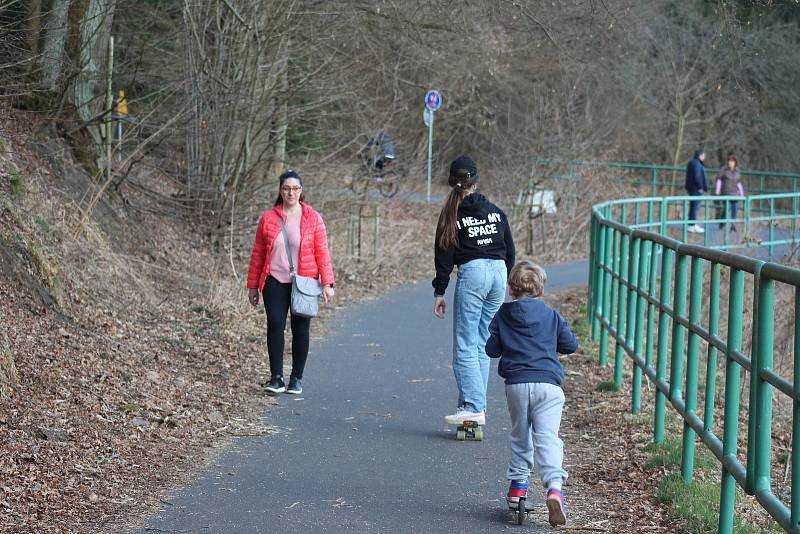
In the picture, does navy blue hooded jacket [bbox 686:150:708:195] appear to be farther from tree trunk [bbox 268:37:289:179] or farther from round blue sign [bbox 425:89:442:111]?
tree trunk [bbox 268:37:289:179]

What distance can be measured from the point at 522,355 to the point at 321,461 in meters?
1.76

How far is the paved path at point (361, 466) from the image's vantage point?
5.64 m

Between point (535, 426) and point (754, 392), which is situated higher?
point (754, 392)

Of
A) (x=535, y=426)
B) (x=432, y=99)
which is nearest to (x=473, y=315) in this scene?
(x=535, y=426)

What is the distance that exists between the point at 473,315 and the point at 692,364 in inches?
A: 64.9

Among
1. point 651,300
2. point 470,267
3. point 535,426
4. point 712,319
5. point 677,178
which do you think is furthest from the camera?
point 677,178

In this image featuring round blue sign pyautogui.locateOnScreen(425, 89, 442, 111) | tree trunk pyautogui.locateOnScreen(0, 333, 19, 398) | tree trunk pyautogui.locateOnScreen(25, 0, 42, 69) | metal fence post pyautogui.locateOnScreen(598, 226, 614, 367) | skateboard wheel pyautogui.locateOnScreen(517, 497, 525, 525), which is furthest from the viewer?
round blue sign pyautogui.locateOnScreen(425, 89, 442, 111)

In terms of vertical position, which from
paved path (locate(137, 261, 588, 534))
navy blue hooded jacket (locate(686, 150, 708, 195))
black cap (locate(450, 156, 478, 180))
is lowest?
paved path (locate(137, 261, 588, 534))

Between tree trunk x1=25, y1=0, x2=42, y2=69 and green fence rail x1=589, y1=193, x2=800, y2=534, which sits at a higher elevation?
tree trunk x1=25, y1=0, x2=42, y2=69

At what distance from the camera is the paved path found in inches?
222

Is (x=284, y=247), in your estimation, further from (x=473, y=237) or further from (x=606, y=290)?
(x=606, y=290)

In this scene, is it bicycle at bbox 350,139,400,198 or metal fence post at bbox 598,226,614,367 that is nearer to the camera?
metal fence post at bbox 598,226,614,367

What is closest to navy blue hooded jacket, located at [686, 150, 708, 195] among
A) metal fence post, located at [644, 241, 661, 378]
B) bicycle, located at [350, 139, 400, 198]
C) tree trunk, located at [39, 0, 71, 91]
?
bicycle, located at [350, 139, 400, 198]

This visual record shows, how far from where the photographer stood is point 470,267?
750cm
